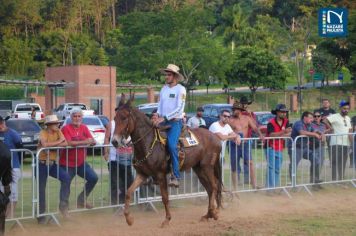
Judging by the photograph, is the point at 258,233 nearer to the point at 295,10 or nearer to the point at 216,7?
the point at 295,10

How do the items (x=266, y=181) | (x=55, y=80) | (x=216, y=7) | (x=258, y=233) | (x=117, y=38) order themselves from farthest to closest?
(x=216, y=7) → (x=117, y=38) → (x=55, y=80) → (x=266, y=181) → (x=258, y=233)

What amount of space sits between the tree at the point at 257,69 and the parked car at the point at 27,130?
40185 mm

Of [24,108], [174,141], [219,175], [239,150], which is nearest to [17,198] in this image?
[174,141]

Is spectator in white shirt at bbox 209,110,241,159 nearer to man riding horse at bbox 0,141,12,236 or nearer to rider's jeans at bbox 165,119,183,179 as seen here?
rider's jeans at bbox 165,119,183,179

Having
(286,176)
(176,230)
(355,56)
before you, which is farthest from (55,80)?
(176,230)

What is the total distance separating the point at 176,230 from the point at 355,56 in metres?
51.6

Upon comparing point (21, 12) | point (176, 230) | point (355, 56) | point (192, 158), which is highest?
point (21, 12)

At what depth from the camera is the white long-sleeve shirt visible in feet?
37.8

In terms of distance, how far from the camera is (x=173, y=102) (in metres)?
11.5

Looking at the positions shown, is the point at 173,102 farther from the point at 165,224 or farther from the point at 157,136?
the point at 165,224

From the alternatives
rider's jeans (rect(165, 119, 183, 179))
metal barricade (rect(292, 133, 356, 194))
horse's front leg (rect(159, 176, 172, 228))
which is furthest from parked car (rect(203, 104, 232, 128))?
horse's front leg (rect(159, 176, 172, 228))

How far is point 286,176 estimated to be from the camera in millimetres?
15570

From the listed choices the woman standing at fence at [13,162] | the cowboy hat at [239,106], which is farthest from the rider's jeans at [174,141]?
the cowboy hat at [239,106]

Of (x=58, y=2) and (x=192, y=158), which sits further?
(x=58, y=2)
